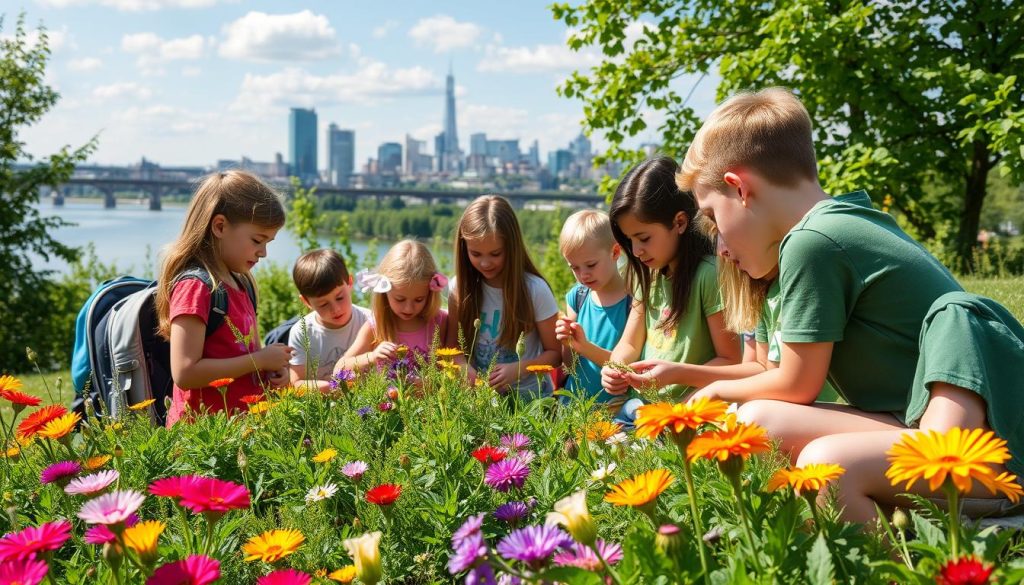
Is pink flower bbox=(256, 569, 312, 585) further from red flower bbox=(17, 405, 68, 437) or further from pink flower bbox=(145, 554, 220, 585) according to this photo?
red flower bbox=(17, 405, 68, 437)

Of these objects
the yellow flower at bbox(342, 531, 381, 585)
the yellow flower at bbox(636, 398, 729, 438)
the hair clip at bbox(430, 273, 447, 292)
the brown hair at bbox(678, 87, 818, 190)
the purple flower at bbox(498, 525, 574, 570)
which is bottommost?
the yellow flower at bbox(342, 531, 381, 585)

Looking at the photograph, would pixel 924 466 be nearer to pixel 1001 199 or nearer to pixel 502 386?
pixel 502 386

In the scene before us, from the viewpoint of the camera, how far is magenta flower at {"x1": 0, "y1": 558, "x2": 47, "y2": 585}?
118 cm

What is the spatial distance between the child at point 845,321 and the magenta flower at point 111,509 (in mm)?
→ 1323

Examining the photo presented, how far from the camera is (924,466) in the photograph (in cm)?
105

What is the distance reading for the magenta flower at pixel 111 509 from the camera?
1271 millimetres

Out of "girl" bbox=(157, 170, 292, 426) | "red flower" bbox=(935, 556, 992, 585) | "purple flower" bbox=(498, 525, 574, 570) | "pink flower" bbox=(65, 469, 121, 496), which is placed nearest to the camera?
"red flower" bbox=(935, 556, 992, 585)

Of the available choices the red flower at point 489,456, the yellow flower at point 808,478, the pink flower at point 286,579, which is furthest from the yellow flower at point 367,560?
the red flower at point 489,456

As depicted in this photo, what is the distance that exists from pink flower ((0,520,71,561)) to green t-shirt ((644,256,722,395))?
2411mm

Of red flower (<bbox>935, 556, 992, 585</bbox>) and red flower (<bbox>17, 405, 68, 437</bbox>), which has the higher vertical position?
red flower (<bbox>935, 556, 992, 585</bbox>)

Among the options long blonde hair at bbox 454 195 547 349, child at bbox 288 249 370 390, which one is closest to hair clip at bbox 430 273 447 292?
long blonde hair at bbox 454 195 547 349

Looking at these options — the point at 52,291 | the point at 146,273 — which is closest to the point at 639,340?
the point at 146,273

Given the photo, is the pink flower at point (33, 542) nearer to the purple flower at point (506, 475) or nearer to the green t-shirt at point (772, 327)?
the purple flower at point (506, 475)

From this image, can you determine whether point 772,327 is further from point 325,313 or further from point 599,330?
point 325,313
